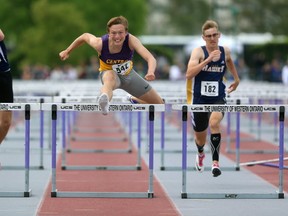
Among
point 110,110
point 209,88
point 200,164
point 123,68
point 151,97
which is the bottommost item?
point 200,164

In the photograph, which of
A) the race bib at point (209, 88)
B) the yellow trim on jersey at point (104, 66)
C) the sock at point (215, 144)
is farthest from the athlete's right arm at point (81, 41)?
the sock at point (215, 144)

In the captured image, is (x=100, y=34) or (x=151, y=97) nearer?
(x=151, y=97)

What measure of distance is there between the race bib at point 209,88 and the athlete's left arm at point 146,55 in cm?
142

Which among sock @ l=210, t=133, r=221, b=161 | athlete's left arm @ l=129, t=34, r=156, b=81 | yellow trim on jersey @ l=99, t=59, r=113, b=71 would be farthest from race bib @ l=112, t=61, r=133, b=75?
sock @ l=210, t=133, r=221, b=161

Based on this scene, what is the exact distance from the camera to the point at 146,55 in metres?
13.5

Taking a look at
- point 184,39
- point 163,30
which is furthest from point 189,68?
point 163,30

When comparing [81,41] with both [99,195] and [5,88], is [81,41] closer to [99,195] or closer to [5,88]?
[5,88]

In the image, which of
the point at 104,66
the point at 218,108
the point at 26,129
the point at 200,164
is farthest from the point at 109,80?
the point at 200,164

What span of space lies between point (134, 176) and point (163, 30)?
436ft

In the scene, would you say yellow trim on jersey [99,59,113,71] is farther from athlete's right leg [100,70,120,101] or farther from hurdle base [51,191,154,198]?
hurdle base [51,191,154,198]

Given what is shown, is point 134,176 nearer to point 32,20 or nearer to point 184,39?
point 32,20

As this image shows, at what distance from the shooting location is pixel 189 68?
579 inches

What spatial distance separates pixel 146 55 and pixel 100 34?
68672 mm

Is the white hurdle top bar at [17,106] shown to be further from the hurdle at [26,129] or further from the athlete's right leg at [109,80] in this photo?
the athlete's right leg at [109,80]
